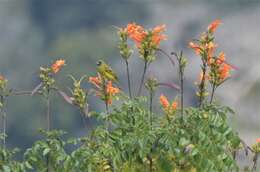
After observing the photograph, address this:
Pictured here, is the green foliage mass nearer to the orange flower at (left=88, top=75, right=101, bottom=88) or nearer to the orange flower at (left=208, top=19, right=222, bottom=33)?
the orange flower at (left=88, top=75, right=101, bottom=88)

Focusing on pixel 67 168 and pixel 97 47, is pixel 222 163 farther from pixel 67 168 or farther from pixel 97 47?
pixel 97 47

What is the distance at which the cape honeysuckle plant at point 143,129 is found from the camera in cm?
337

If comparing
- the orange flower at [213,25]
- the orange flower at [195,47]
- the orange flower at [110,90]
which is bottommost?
the orange flower at [110,90]

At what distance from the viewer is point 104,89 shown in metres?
3.45

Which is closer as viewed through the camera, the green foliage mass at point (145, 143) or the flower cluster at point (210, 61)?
the green foliage mass at point (145, 143)

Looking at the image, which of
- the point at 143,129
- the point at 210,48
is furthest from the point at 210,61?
the point at 143,129

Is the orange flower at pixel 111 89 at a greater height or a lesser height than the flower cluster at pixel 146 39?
lesser

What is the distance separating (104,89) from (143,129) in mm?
259

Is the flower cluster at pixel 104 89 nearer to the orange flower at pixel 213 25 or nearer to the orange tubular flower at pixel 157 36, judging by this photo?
the orange tubular flower at pixel 157 36

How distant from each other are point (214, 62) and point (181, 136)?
387mm

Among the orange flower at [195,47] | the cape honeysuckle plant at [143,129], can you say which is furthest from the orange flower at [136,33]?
the orange flower at [195,47]

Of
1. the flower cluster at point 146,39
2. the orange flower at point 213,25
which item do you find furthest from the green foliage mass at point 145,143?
the orange flower at point 213,25

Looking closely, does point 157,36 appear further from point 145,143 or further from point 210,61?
point 145,143

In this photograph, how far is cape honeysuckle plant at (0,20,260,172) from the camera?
3.37 meters
